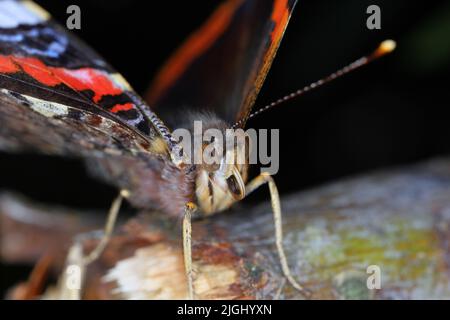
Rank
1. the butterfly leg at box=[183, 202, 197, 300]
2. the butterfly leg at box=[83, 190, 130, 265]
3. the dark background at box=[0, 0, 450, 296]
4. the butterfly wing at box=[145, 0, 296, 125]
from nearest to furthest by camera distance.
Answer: the butterfly leg at box=[183, 202, 197, 300], the butterfly leg at box=[83, 190, 130, 265], the butterfly wing at box=[145, 0, 296, 125], the dark background at box=[0, 0, 450, 296]

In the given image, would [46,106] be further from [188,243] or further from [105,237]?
[188,243]

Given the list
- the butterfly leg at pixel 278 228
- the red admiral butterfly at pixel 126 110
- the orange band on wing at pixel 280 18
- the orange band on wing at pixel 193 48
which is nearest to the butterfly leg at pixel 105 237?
the red admiral butterfly at pixel 126 110

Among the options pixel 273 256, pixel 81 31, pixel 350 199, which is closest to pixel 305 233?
pixel 273 256

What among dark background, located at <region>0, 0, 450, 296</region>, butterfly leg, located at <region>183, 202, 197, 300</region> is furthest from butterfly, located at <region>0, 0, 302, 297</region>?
dark background, located at <region>0, 0, 450, 296</region>

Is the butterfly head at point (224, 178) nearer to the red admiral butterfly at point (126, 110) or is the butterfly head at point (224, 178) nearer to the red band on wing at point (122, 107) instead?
the red admiral butterfly at point (126, 110)

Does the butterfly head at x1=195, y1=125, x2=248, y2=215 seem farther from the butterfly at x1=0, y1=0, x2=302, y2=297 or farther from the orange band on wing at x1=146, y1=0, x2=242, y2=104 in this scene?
the orange band on wing at x1=146, y1=0, x2=242, y2=104

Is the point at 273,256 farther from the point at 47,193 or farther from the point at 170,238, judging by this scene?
the point at 47,193
